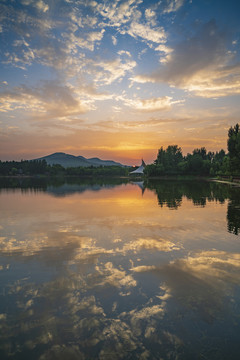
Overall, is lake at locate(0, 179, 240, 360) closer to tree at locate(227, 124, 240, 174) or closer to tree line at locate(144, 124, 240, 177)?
tree at locate(227, 124, 240, 174)

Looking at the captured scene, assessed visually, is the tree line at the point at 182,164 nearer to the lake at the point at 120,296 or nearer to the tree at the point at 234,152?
the tree at the point at 234,152

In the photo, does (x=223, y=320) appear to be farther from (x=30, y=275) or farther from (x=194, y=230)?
(x=194, y=230)

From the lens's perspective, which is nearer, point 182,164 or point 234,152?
point 234,152

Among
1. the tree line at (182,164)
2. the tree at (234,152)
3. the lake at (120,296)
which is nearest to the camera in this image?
the lake at (120,296)

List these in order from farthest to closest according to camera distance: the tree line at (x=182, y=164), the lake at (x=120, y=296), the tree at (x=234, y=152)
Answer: the tree line at (x=182, y=164) < the tree at (x=234, y=152) < the lake at (x=120, y=296)

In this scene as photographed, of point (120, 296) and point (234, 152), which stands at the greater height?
point (234, 152)

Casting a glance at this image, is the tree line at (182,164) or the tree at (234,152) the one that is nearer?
the tree at (234,152)

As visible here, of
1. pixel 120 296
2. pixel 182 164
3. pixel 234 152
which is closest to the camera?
pixel 120 296

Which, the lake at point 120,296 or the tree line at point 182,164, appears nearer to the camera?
the lake at point 120,296

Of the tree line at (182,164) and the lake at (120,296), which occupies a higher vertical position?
the tree line at (182,164)

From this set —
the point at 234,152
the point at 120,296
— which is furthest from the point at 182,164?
the point at 120,296

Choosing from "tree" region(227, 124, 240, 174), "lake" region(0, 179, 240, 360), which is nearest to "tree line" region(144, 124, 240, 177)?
"tree" region(227, 124, 240, 174)

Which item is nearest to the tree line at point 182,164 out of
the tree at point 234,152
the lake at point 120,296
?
the tree at point 234,152

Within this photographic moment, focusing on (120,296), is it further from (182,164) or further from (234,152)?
(182,164)
